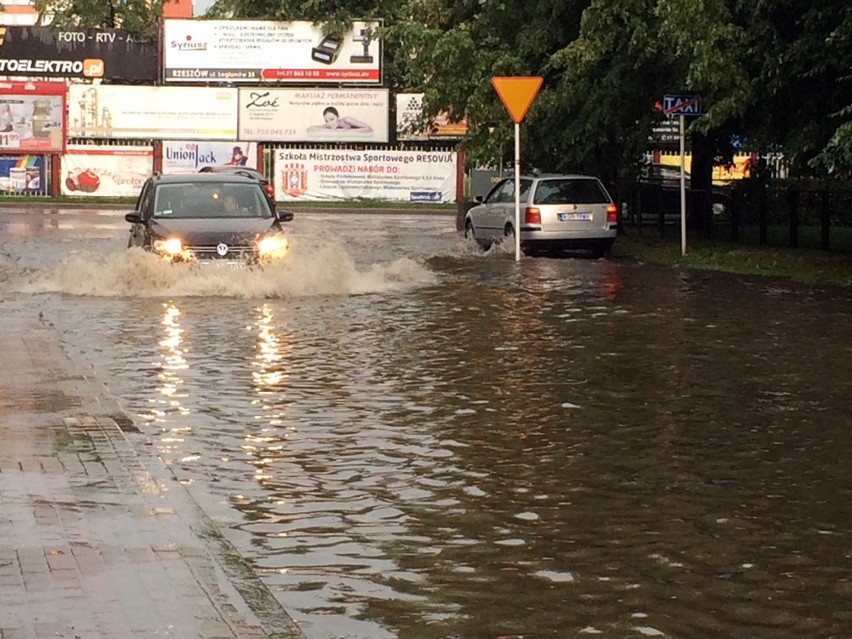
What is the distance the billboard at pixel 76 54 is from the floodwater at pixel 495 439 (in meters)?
46.0

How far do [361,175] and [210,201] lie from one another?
4250 centimetres

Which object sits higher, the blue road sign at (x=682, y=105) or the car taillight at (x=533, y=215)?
the blue road sign at (x=682, y=105)

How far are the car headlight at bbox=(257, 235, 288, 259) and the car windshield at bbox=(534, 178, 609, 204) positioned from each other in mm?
9999

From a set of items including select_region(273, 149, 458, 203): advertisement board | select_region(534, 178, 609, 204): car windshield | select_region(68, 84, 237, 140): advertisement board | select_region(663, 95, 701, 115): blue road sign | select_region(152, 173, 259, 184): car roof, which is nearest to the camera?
select_region(152, 173, 259, 184): car roof

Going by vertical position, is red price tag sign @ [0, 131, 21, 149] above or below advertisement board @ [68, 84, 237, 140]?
below

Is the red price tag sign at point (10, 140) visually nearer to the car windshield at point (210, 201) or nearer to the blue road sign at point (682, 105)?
the blue road sign at point (682, 105)

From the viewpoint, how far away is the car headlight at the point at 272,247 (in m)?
21.0

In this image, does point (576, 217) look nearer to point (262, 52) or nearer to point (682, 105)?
point (682, 105)

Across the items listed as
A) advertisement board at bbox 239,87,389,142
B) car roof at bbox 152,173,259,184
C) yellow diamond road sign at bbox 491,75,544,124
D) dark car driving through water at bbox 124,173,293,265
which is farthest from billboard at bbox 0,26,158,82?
car roof at bbox 152,173,259,184

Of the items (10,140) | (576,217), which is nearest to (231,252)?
(576,217)

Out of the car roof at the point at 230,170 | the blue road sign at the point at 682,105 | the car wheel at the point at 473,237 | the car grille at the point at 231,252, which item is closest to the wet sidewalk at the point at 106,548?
the car grille at the point at 231,252

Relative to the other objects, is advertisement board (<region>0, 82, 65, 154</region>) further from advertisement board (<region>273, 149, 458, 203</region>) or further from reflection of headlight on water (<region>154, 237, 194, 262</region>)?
reflection of headlight on water (<region>154, 237, 194, 262</region>)

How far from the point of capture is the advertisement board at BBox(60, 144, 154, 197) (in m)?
63.4

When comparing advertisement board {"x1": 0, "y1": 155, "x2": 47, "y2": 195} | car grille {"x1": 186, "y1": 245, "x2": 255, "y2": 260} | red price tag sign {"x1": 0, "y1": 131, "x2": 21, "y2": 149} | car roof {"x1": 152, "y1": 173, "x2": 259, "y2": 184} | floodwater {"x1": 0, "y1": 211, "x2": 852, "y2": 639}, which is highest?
red price tag sign {"x1": 0, "y1": 131, "x2": 21, "y2": 149}
